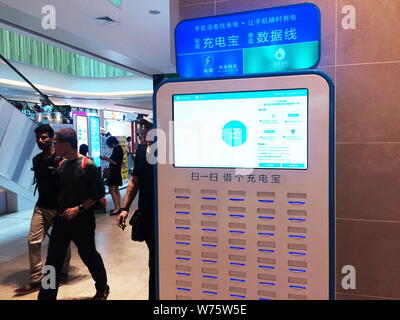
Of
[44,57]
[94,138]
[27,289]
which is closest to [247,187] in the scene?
[27,289]

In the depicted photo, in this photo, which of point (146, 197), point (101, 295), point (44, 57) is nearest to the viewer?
point (146, 197)

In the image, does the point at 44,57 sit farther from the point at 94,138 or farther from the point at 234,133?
the point at 234,133

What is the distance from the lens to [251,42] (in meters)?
1.39

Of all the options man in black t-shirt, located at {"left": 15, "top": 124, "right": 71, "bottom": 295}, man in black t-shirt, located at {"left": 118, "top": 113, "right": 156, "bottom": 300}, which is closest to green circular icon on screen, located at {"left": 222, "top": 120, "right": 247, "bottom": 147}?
man in black t-shirt, located at {"left": 118, "top": 113, "right": 156, "bottom": 300}

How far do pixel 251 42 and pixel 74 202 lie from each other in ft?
7.13

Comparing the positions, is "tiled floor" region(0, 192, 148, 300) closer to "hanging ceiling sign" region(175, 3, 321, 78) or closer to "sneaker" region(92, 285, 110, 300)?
"sneaker" region(92, 285, 110, 300)

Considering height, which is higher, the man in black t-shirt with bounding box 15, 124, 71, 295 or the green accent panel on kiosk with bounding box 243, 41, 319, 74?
the green accent panel on kiosk with bounding box 243, 41, 319, 74

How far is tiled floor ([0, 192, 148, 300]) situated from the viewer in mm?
3428

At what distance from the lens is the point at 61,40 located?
21.3 feet

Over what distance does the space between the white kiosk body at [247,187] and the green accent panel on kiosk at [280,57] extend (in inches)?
6.4

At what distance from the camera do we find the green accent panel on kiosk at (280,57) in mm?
1298

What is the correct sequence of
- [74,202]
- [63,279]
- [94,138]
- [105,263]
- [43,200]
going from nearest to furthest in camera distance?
[74,202]
[43,200]
[63,279]
[105,263]
[94,138]
